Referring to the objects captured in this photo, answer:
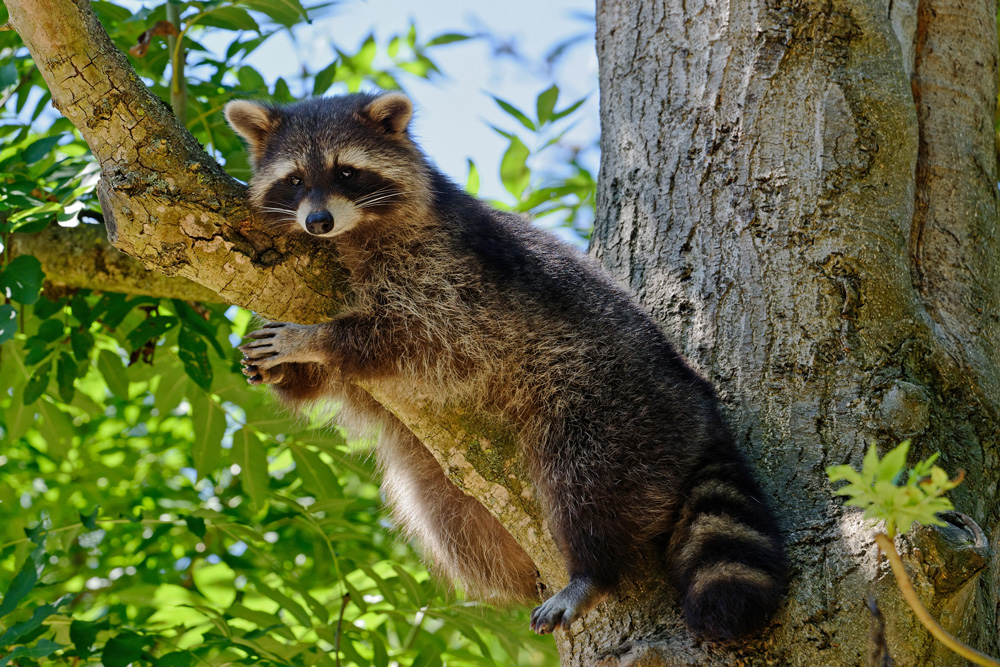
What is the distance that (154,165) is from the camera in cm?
222

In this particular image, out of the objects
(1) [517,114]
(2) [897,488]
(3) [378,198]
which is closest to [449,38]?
(1) [517,114]

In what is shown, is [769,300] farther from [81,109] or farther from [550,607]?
[81,109]

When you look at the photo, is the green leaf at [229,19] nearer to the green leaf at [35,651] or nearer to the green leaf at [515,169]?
the green leaf at [515,169]

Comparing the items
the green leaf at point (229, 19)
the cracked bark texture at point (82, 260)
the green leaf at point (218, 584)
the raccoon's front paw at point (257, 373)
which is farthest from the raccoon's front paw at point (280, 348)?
the green leaf at point (229, 19)

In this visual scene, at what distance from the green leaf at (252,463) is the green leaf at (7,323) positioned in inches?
35.8

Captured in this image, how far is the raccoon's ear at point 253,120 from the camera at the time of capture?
3.20 m

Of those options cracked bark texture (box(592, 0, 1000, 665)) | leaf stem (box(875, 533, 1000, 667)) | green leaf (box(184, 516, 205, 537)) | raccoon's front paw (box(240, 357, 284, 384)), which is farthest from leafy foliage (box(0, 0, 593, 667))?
leaf stem (box(875, 533, 1000, 667))

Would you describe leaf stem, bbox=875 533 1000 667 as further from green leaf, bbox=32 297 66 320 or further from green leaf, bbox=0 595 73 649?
green leaf, bbox=32 297 66 320

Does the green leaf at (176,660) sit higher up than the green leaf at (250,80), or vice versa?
the green leaf at (250,80)

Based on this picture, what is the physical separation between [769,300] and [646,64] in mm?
1152

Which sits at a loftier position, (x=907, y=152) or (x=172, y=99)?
(x=172, y=99)

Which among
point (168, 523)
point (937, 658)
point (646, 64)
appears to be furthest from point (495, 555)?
point (646, 64)

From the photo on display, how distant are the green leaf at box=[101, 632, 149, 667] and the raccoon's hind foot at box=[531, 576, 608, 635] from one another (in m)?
1.14

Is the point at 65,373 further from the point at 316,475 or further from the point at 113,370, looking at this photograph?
the point at 316,475
